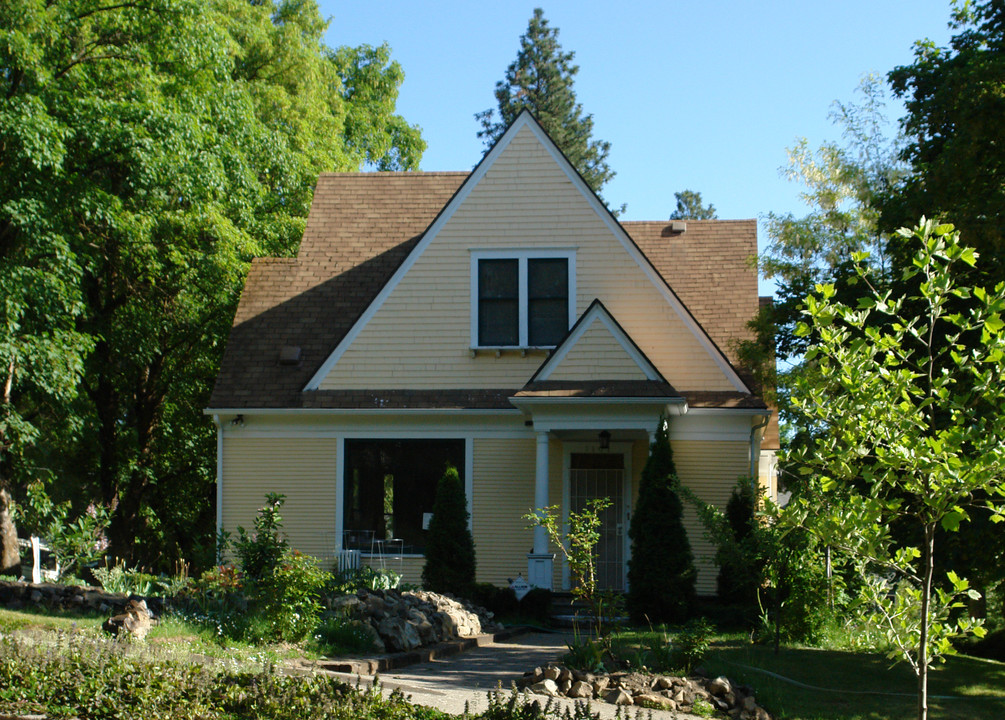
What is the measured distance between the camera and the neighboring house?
1833 centimetres

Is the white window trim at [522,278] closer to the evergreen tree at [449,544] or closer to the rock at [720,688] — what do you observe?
the evergreen tree at [449,544]

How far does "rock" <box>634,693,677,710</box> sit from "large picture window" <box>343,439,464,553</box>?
9.94 m

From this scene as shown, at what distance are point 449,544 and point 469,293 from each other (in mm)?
4861

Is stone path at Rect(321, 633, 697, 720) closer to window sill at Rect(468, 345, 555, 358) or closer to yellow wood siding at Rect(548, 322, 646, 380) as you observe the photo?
yellow wood siding at Rect(548, 322, 646, 380)

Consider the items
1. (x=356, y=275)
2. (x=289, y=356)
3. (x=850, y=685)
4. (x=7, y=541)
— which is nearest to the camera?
(x=850, y=685)

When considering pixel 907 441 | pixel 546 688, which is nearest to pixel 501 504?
pixel 546 688

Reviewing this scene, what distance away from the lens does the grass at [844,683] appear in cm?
917

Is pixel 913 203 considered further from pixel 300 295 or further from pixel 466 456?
pixel 300 295

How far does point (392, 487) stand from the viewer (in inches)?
740

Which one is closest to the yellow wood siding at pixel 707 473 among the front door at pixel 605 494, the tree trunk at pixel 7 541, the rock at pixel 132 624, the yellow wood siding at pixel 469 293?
the front door at pixel 605 494

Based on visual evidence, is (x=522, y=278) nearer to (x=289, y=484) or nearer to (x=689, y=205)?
(x=289, y=484)

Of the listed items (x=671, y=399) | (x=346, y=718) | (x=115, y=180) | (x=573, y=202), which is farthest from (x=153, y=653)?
(x=115, y=180)

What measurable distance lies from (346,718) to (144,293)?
17882mm

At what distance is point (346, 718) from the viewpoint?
7.40m
